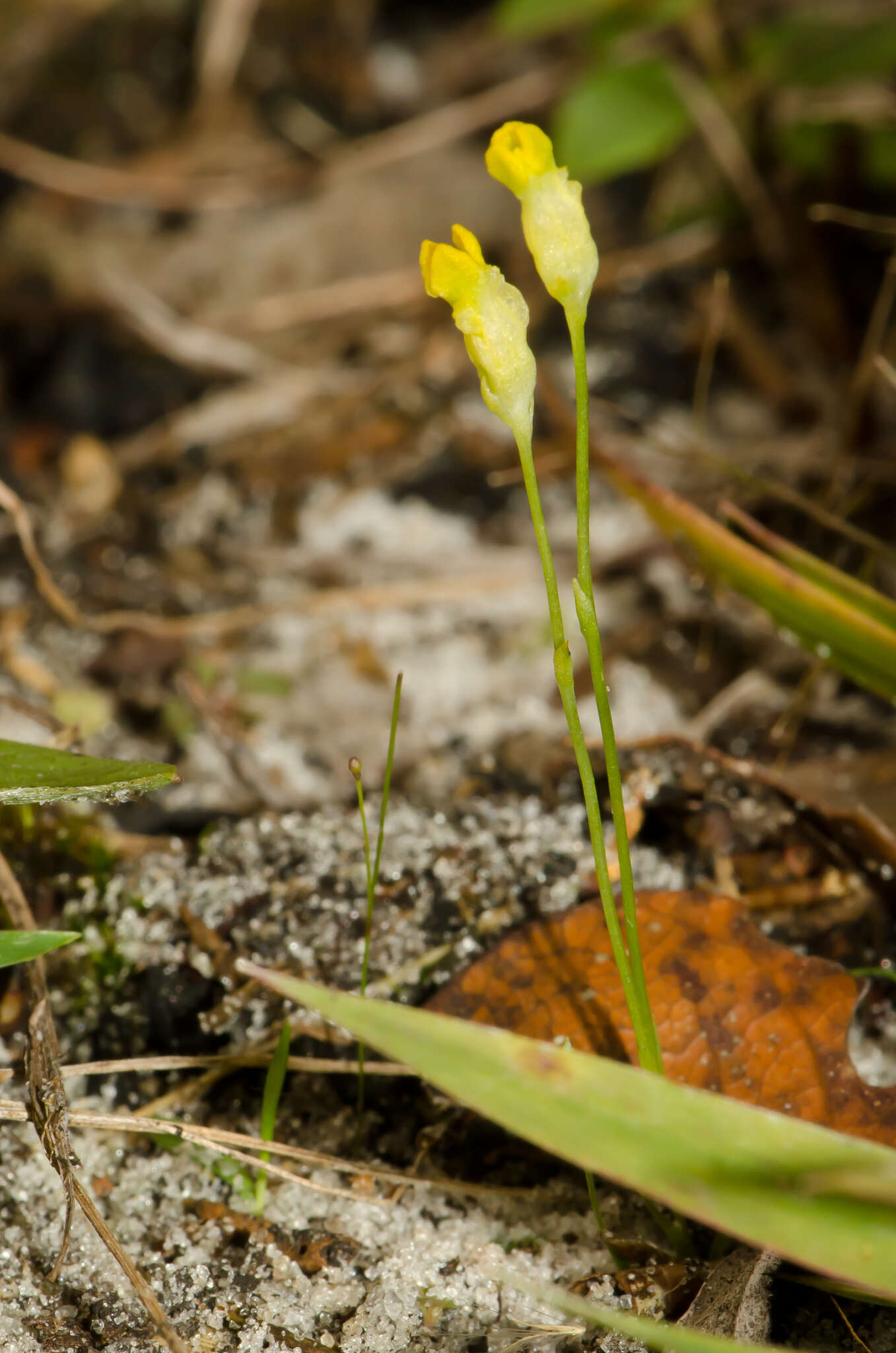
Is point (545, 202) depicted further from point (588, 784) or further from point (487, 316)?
point (588, 784)

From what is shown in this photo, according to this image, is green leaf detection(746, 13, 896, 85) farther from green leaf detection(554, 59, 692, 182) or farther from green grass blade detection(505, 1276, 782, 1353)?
green grass blade detection(505, 1276, 782, 1353)

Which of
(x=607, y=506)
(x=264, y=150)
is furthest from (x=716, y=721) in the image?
(x=264, y=150)

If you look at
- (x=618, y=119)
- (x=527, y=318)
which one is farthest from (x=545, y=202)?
(x=618, y=119)

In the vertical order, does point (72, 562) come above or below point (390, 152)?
below

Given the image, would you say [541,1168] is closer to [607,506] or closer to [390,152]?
[607,506]

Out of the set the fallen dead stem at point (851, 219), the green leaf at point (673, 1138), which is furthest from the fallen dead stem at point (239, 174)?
the green leaf at point (673, 1138)
